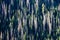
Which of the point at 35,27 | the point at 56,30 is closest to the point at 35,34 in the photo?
the point at 35,27

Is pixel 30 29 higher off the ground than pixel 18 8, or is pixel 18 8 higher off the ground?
pixel 18 8

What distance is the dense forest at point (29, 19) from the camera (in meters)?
1.58

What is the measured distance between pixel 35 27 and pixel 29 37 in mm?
108

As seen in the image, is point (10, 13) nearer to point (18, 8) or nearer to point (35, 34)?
point (18, 8)

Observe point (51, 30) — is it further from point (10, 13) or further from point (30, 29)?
point (10, 13)

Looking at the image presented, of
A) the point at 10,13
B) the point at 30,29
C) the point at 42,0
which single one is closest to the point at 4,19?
the point at 10,13

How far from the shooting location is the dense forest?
5.17 feet

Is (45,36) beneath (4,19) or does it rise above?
beneath

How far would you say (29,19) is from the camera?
1647 mm

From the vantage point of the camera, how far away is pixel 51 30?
1.57 meters

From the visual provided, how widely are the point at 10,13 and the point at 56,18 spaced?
1.43 ft

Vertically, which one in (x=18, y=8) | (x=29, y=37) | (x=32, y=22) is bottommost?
(x=29, y=37)

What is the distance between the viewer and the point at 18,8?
167 cm

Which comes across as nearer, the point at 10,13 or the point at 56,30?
the point at 56,30
